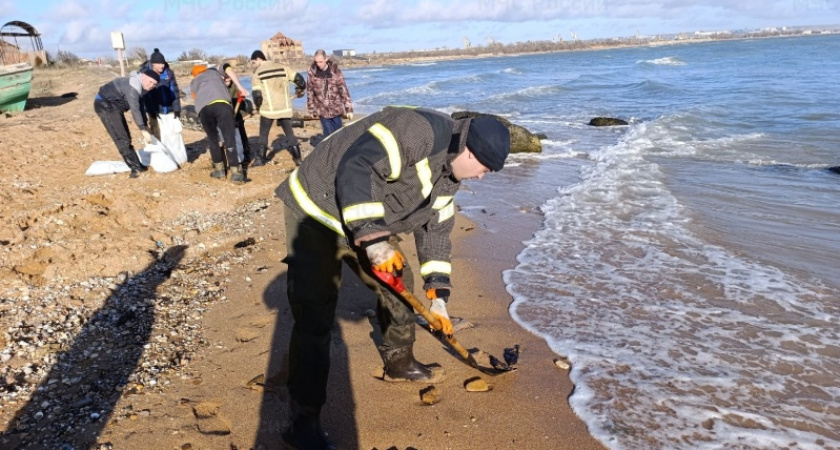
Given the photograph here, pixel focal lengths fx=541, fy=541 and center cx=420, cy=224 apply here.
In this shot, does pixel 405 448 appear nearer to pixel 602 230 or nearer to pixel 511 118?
pixel 602 230

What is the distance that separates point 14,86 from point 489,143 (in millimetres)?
Answer: 16758

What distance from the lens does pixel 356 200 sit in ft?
7.20

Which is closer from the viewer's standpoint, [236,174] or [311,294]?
[311,294]

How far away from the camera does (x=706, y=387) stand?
10.5 feet

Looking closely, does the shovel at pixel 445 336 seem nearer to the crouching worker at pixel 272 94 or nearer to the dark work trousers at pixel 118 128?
the crouching worker at pixel 272 94

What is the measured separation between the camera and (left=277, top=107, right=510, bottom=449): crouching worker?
222cm

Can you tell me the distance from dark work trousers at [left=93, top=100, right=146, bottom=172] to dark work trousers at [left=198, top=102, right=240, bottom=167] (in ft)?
3.87

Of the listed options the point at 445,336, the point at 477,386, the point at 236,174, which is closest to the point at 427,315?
the point at 445,336

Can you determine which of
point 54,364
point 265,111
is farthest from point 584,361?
point 265,111

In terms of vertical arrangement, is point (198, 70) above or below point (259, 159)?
above

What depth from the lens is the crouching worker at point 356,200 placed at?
222cm

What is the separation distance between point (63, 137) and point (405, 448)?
10.3 m

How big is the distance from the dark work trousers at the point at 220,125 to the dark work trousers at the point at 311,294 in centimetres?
524

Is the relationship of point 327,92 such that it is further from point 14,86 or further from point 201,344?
point 14,86
